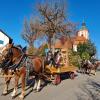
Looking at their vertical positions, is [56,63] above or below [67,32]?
below

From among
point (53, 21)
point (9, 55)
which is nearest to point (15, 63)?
point (9, 55)

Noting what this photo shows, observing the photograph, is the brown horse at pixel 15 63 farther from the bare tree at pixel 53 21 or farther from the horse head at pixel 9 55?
the bare tree at pixel 53 21

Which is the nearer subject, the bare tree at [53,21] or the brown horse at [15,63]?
the brown horse at [15,63]

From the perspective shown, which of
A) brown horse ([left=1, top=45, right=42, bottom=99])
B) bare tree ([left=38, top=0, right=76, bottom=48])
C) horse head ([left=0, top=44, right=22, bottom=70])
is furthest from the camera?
bare tree ([left=38, top=0, right=76, bottom=48])

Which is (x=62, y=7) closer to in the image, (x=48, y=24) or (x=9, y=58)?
(x=48, y=24)

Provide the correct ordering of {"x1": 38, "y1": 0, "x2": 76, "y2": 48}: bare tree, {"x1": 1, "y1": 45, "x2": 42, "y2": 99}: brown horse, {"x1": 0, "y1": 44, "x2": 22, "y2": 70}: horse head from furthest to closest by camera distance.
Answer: {"x1": 38, "y1": 0, "x2": 76, "y2": 48}: bare tree < {"x1": 1, "y1": 45, "x2": 42, "y2": 99}: brown horse < {"x1": 0, "y1": 44, "x2": 22, "y2": 70}: horse head

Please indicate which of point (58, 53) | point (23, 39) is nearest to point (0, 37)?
point (23, 39)

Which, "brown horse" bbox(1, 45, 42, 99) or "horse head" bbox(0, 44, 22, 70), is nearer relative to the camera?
"horse head" bbox(0, 44, 22, 70)

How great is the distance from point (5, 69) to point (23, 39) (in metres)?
48.0

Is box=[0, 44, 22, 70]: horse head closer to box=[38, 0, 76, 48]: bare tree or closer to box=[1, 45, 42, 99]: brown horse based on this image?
box=[1, 45, 42, 99]: brown horse

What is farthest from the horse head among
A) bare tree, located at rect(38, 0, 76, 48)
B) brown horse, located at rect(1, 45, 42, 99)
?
bare tree, located at rect(38, 0, 76, 48)

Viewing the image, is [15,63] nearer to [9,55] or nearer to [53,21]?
[9,55]

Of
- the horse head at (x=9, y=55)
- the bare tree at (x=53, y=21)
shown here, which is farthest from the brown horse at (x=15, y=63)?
the bare tree at (x=53, y=21)

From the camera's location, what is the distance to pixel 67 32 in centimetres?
A: 4653
